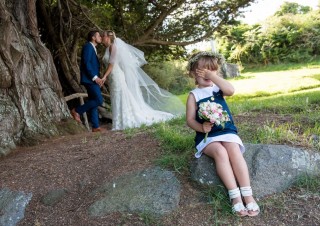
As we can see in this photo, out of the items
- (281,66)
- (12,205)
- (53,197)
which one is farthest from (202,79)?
(281,66)

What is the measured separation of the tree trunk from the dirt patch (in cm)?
69

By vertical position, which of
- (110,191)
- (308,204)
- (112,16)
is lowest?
(308,204)

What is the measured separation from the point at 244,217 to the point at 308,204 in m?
0.58

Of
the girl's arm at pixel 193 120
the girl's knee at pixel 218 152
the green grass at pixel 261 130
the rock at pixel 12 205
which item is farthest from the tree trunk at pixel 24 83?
the girl's knee at pixel 218 152

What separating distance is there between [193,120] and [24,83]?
3.67 m

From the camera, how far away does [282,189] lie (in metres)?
3.57

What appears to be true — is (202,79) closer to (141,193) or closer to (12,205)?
(141,193)

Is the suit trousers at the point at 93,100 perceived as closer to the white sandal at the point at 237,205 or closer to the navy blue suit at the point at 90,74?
the navy blue suit at the point at 90,74

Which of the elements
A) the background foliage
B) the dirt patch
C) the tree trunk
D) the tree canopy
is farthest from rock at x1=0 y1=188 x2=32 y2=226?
the background foliage

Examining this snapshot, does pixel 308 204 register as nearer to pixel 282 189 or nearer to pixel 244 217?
pixel 282 189

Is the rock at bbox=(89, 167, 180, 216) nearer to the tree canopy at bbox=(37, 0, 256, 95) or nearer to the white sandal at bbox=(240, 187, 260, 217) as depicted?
the white sandal at bbox=(240, 187, 260, 217)

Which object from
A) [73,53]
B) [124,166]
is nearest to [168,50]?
[73,53]

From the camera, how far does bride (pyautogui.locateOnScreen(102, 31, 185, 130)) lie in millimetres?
7828

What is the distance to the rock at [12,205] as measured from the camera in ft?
12.1
